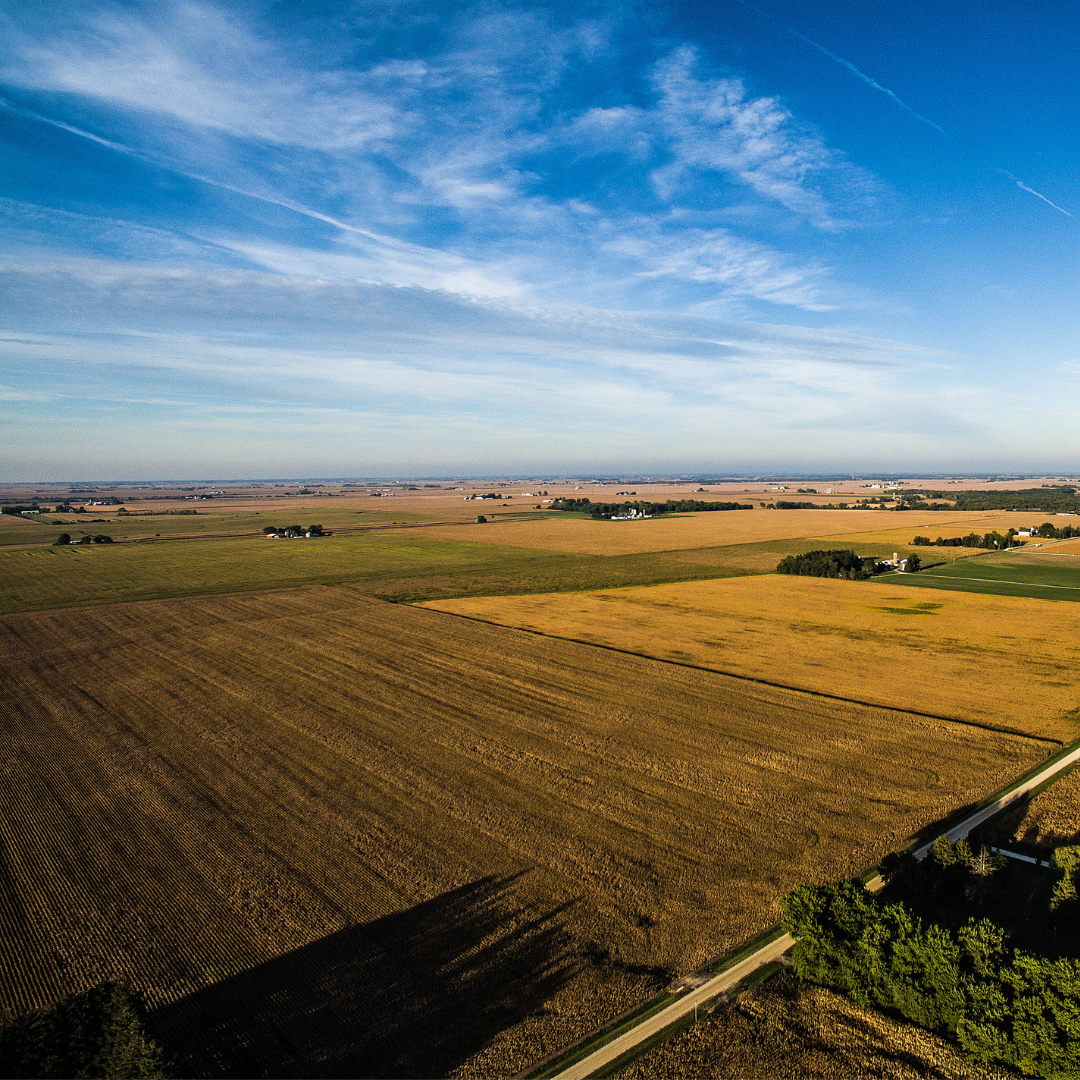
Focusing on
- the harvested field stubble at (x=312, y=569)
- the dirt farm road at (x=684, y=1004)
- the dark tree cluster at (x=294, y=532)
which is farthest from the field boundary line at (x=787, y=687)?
the dark tree cluster at (x=294, y=532)

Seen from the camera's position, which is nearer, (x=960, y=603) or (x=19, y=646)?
(x=19, y=646)

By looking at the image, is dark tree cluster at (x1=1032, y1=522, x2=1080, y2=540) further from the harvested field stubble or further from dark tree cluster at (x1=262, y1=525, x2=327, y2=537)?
dark tree cluster at (x1=262, y1=525, x2=327, y2=537)

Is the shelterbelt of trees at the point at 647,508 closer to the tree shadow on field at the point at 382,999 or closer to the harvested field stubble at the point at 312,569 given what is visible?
the harvested field stubble at the point at 312,569

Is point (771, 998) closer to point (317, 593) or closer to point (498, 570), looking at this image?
point (317, 593)

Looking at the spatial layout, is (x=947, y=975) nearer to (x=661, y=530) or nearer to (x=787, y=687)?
(x=787, y=687)

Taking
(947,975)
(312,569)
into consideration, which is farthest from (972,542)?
(947,975)

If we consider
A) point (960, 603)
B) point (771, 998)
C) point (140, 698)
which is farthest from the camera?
point (960, 603)

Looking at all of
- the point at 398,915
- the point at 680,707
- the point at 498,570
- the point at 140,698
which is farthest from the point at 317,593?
the point at 398,915

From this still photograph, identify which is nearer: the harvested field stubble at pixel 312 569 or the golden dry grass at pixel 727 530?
the harvested field stubble at pixel 312 569
